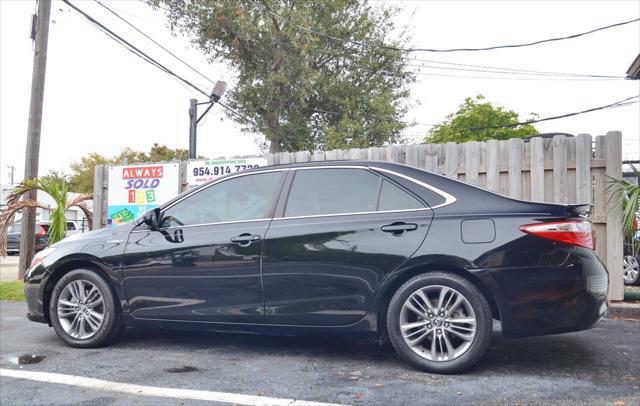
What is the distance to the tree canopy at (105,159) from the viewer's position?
48000 mm

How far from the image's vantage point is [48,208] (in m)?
9.23

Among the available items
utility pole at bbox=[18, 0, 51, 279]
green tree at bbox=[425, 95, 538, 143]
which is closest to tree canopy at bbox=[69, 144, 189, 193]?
green tree at bbox=[425, 95, 538, 143]

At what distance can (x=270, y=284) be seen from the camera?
424cm

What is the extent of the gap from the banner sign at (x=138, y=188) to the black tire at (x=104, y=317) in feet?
14.0

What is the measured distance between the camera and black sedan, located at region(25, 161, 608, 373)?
3.75 meters

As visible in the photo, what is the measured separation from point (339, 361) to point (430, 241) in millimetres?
1157

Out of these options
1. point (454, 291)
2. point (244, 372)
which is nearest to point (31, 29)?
point (244, 372)

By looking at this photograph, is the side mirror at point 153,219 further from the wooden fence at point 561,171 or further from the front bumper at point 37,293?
the wooden fence at point 561,171

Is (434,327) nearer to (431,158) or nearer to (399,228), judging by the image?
(399,228)

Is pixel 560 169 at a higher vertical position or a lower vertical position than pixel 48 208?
higher

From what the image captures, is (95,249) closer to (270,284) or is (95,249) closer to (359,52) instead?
(270,284)

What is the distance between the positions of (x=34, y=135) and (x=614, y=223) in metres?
9.30

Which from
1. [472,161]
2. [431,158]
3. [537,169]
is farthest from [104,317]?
[537,169]

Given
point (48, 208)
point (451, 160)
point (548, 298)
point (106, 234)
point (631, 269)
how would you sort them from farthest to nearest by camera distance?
point (631, 269) → point (48, 208) → point (451, 160) → point (106, 234) → point (548, 298)
